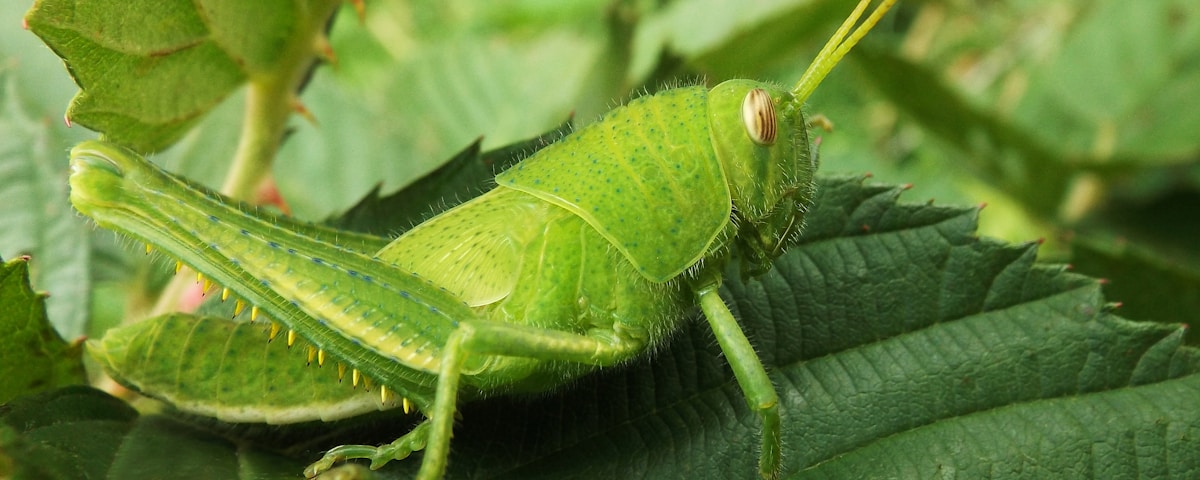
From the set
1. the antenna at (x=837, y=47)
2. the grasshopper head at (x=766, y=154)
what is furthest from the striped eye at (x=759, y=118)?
the antenna at (x=837, y=47)

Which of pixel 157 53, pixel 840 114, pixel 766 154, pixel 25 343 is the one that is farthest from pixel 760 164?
pixel 840 114

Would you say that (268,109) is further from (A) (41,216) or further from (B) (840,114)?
(B) (840,114)

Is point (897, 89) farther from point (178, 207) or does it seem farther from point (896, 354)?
point (178, 207)

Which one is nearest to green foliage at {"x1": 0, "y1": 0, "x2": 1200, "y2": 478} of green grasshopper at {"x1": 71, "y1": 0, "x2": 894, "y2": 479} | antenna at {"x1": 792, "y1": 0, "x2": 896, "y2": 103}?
green grasshopper at {"x1": 71, "y1": 0, "x2": 894, "y2": 479}

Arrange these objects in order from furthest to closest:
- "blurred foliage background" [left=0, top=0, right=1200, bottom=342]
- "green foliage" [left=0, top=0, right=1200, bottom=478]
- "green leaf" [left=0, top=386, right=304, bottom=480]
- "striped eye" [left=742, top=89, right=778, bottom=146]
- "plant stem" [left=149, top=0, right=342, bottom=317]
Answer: "blurred foliage background" [left=0, top=0, right=1200, bottom=342], "plant stem" [left=149, top=0, right=342, bottom=317], "striped eye" [left=742, top=89, right=778, bottom=146], "green foliage" [left=0, top=0, right=1200, bottom=478], "green leaf" [left=0, top=386, right=304, bottom=480]

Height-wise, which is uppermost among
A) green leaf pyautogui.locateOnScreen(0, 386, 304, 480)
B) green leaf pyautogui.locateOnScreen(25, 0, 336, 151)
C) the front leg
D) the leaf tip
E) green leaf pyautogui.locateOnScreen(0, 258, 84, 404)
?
the leaf tip

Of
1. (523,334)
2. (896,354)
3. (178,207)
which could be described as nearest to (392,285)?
(523,334)

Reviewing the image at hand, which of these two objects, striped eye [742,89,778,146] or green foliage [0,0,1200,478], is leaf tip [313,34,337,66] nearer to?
green foliage [0,0,1200,478]

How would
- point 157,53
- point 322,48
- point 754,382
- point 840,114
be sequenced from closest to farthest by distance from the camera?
point 754,382 < point 157,53 < point 322,48 < point 840,114
